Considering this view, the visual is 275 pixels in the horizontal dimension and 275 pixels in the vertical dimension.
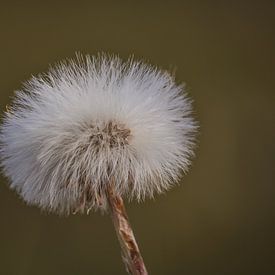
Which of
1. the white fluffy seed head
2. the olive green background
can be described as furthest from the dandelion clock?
the olive green background

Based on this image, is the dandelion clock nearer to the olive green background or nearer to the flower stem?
the flower stem

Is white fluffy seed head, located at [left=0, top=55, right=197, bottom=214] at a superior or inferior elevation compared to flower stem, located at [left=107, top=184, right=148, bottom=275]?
superior

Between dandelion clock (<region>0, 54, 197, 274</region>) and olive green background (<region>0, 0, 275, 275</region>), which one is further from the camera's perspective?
olive green background (<region>0, 0, 275, 275</region>)

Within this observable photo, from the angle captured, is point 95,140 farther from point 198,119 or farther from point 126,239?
point 198,119

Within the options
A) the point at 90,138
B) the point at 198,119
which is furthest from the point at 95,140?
the point at 198,119

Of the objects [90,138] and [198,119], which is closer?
[90,138]

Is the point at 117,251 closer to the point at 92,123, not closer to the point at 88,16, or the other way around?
the point at 92,123

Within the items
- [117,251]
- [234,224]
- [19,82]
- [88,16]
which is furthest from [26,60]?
[234,224]
